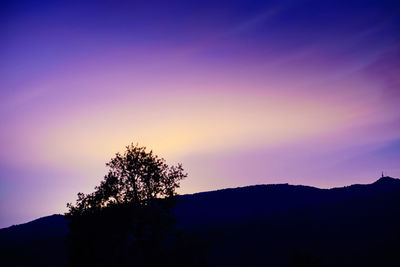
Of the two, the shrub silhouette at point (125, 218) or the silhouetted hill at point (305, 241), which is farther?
the silhouetted hill at point (305, 241)

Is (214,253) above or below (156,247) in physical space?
below

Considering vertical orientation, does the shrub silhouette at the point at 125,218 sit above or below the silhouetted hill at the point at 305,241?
above

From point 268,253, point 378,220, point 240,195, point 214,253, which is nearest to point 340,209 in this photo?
point 378,220

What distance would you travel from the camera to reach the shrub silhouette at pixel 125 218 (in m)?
23.6

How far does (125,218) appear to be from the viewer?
78.7 ft

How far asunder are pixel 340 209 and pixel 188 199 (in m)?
108

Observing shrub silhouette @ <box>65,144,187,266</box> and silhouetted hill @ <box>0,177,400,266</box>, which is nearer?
shrub silhouette @ <box>65,144,187,266</box>

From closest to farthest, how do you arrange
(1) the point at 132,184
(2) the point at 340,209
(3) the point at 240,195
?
(1) the point at 132,184, (2) the point at 340,209, (3) the point at 240,195

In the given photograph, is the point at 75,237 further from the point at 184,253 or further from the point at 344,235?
the point at 344,235

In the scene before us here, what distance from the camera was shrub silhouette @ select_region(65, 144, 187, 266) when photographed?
77.3 feet

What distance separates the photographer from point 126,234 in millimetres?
24656

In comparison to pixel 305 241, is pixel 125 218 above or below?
above

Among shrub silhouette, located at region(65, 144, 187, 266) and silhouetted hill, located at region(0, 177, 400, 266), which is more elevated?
shrub silhouette, located at region(65, 144, 187, 266)

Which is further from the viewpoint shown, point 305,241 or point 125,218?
point 305,241
